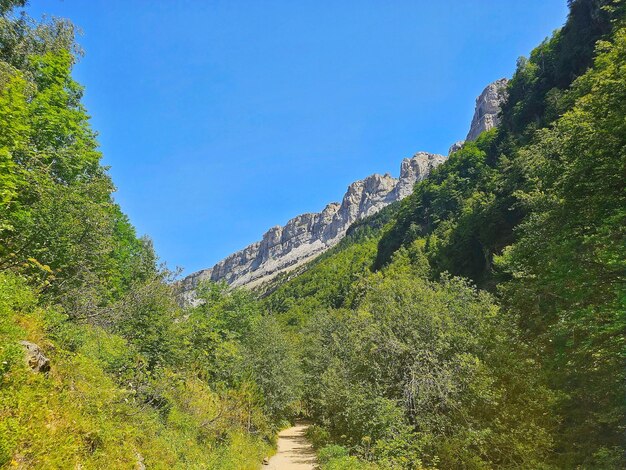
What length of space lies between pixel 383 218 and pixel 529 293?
5716 inches

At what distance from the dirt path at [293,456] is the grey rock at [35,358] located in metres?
15.4

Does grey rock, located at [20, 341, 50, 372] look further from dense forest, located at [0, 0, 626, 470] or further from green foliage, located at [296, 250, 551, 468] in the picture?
green foliage, located at [296, 250, 551, 468]

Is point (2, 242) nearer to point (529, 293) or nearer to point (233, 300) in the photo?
point (529, 293)

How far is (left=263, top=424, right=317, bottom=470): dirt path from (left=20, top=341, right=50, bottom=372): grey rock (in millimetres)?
15447

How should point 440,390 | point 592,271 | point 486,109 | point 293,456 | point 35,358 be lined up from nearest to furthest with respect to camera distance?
point 35,358 → point 592,271 → point 440,390 → point 293,456 → point 486,109

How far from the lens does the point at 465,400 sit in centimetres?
1310

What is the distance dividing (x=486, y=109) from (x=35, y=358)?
658ft

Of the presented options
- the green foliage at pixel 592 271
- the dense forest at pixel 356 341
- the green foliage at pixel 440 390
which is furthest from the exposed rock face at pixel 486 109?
the green foliage at pixel 592 271

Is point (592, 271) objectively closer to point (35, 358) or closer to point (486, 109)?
point (35, 358)

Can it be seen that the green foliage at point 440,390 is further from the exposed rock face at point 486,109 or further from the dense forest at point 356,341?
the exposed rock face at point 486,109

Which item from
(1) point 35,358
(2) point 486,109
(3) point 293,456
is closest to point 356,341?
(3) point 293,456

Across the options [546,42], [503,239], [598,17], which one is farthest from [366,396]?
[546,42]

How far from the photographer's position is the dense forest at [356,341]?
746cm

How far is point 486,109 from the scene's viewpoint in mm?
175875
